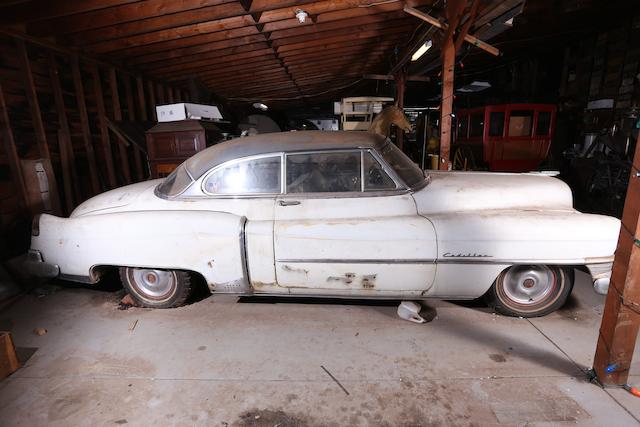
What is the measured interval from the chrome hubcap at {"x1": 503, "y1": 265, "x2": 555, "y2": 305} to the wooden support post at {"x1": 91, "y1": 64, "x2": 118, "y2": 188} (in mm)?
6491

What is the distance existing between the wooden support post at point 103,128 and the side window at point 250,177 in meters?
4.34

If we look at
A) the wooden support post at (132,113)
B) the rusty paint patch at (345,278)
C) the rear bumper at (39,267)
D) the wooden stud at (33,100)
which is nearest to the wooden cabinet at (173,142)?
the wooden support post at (132,113)

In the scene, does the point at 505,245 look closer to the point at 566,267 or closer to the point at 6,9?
the point at 566,267

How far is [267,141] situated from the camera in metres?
3.03

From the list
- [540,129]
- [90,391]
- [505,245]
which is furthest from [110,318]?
[540,129]

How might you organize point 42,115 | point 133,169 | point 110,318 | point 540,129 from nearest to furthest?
point 110,318 → point 42,115 → point 133,169 → point 540,129

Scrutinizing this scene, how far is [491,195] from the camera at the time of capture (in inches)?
112

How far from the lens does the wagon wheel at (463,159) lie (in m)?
8.63

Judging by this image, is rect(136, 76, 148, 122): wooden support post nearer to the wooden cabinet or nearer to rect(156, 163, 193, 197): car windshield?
the wooden cabinet

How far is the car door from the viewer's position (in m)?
2.54

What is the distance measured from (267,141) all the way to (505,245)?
7.08 feet

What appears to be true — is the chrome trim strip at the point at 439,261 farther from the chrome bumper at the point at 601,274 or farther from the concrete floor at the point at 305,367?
the concrete floor at the point at 305,367

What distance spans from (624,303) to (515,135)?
7.34m

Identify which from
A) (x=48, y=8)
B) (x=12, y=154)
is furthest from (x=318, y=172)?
(x=12, y=154)
